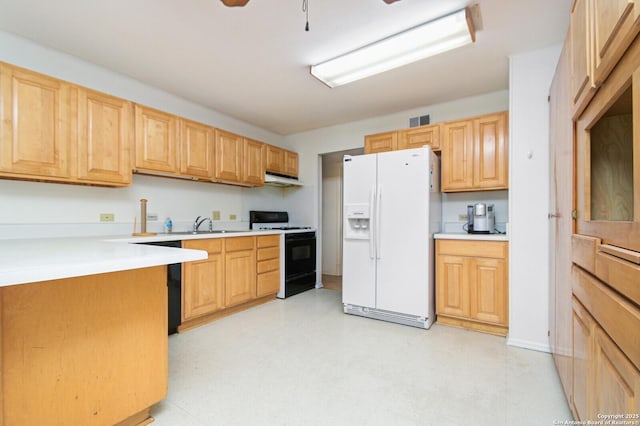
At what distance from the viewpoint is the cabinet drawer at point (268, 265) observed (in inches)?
141

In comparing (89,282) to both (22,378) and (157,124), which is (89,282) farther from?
(157,124)

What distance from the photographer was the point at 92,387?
133 cm

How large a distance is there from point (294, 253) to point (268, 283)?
0.57 metres

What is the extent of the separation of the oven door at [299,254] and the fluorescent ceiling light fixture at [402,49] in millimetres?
2085

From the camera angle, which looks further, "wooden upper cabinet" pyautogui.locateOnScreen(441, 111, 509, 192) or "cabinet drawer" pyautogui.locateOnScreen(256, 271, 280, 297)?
"cabinet drawer" pyautogui.locateOnScreen(256, 271, 280, 297)

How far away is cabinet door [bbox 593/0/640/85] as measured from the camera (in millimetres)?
817

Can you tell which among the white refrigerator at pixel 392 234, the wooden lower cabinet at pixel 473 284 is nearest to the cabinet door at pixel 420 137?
the white refrigerator at pixel 392 234

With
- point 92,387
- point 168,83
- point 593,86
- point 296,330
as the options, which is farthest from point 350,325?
point 168,83

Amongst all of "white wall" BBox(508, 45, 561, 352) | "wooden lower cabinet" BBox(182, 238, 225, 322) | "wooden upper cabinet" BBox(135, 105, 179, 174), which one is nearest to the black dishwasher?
"wooden lower cabinet" BBox(182, 238, 225, 322)

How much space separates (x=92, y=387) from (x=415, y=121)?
3.63 metres

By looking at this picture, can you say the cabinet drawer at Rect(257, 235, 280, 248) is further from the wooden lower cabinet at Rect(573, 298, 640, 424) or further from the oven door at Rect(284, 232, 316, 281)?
the wooden lower cabinet at Rect(573, 298, 640, 424)

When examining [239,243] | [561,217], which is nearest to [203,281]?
[239,243]

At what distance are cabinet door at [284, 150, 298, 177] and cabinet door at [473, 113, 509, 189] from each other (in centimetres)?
257

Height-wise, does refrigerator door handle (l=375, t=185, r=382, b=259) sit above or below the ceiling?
below
